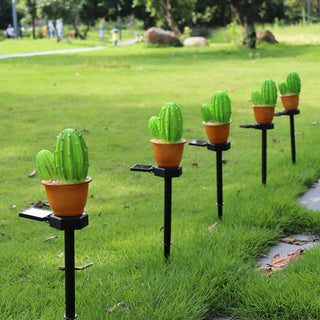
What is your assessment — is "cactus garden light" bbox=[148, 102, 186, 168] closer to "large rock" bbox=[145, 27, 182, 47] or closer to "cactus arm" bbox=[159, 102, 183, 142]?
"cactus arm" bbox=[159, 102, 183, 142]

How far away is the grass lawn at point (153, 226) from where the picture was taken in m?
2.84

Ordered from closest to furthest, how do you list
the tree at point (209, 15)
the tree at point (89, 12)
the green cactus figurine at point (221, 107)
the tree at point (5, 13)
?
the green cactus figurine at point (221, 107) → the tree at point (209, 15) → the tree at point (5, 13) → the tree at point (89, 12)

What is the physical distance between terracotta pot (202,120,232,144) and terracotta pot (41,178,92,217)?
5.11 ft

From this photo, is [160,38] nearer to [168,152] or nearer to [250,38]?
[250,38]

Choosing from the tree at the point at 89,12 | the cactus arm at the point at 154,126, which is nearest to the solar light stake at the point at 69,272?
the cactus arm at the point at 154,126

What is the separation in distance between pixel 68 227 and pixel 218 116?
1667 mm

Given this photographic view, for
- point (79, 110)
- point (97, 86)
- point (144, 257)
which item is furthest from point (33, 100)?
point (144, 257)

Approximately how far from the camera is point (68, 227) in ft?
7.63

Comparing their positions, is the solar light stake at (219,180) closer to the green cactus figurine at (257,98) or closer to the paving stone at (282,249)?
the paving stone at (282,249)

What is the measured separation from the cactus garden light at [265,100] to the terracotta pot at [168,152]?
5.58 feet

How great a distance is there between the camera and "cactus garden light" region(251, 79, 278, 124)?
448cm

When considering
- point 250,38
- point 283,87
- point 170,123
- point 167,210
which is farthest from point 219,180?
point 250,38

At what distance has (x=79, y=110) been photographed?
33.1ft

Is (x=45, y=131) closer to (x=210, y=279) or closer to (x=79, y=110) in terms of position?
(x=79, y=110)
